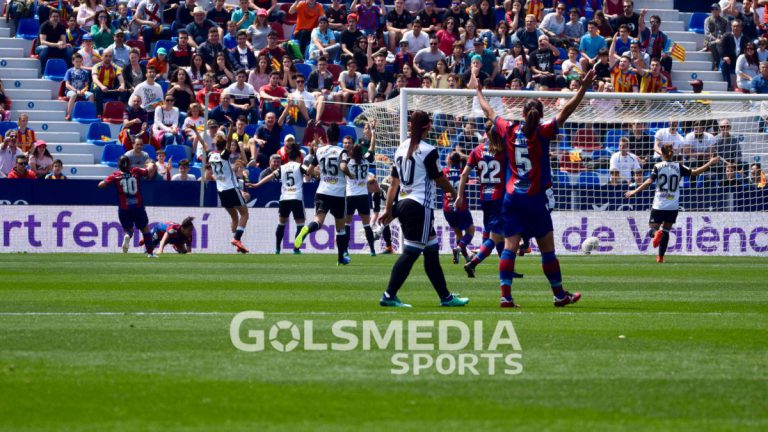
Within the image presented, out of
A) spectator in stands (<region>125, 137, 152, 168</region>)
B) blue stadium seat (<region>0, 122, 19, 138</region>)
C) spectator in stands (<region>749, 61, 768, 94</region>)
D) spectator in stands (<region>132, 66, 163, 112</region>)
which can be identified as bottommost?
spectator in stands (<region>125, 137, 152, 168</region>)

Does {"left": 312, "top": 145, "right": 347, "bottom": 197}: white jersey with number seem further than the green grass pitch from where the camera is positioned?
Yes

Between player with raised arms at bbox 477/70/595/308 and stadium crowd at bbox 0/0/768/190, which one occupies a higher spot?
stadium crowd at bbox 0/0/768/190

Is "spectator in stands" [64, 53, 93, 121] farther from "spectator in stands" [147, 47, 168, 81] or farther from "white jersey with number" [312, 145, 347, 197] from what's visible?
"white jersey with number" [312, 145, 347, 197]

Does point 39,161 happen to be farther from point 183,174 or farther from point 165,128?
point 183,174

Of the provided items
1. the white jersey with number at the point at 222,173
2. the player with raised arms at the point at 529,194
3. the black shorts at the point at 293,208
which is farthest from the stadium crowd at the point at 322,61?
the player with raised arms at the point at 529,194

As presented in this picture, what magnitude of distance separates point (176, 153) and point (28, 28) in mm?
5751

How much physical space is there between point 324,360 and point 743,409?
2.97 meters

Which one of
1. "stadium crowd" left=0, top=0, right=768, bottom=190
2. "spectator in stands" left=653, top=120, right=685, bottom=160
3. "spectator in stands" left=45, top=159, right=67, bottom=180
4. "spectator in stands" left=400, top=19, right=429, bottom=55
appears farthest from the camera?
"spectator in stands" left=400, top=19, right=429, bottom=55

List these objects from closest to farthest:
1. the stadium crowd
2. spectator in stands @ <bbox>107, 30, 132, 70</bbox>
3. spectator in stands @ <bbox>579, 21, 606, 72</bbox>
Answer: the stadium crowd
spectator in stands @ <bbox>107, 30, 132, 70</bbox>
spectator in stands @ <bbox>579, 21, 606, 72</bbox>

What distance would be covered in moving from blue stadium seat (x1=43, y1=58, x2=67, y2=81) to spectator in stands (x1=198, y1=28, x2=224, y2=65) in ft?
11.0

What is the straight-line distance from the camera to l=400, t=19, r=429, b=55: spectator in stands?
30.4 metres

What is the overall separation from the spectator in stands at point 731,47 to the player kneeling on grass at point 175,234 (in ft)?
50.1

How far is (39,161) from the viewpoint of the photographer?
26344 mm

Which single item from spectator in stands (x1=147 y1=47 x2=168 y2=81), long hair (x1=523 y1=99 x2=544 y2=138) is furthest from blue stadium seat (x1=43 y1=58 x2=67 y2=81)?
long hair (x1=523 y1=99 x2=544 y2=138)
